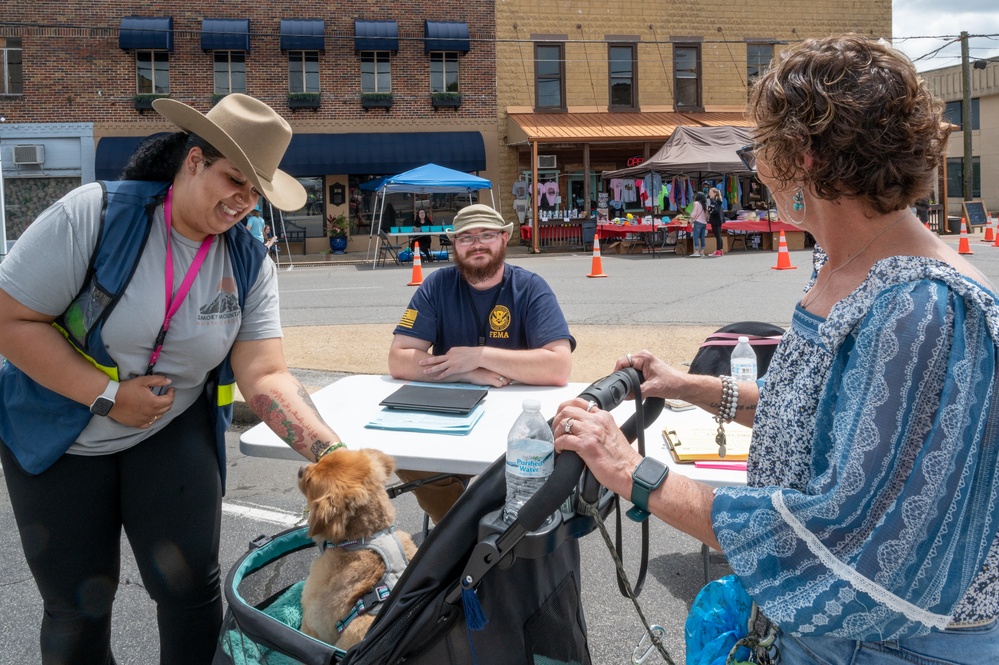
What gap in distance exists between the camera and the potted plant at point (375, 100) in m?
25.3

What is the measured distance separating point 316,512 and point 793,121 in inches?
59.1

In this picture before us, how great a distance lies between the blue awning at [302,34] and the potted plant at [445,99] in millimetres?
3779

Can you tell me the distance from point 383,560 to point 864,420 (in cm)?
140

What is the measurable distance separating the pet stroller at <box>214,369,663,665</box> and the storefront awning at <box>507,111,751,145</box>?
22.7 metres

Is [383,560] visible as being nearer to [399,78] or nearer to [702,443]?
[702,443]

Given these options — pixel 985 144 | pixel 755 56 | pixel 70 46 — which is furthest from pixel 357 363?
pixel 985 144

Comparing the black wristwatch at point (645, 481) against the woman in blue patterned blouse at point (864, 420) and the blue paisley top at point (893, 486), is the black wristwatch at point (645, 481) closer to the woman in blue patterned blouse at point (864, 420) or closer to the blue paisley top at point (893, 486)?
the woman in blue patterned blouse at point (864, 420)

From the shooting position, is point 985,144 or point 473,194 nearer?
point 473,194

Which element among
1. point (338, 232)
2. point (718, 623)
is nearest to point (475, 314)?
point (718, 623)

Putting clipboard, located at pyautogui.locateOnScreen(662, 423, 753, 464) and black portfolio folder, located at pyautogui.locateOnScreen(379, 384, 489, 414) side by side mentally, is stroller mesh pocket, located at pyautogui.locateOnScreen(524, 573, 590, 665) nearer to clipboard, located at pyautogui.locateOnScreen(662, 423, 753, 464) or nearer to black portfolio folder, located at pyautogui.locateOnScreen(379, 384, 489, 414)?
clipboard, located at pyautogui.locateOnScreen(662, 423, 753, 464)

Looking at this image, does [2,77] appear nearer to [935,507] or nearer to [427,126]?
[427,126]

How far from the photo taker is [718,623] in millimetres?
1705

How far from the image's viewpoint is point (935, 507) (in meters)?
1.22

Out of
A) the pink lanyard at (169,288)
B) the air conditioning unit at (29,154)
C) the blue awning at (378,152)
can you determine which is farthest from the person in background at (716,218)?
the pink lanyard at (169,288)
